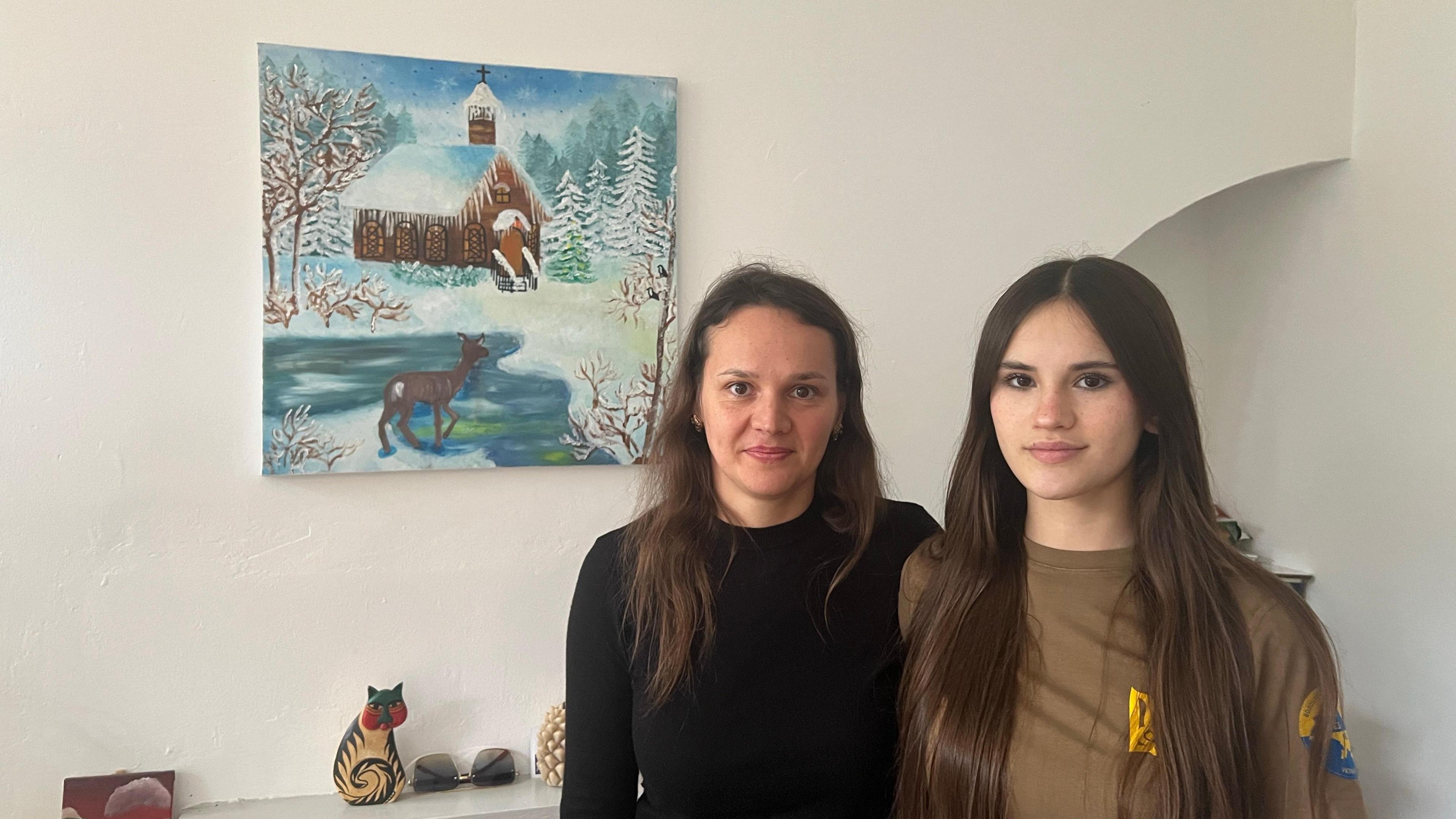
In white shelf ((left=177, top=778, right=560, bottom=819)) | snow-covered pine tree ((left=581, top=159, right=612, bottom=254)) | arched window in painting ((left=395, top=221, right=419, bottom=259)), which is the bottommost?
A: white shelf ((left=177, top=778, right=560, bottom=819))

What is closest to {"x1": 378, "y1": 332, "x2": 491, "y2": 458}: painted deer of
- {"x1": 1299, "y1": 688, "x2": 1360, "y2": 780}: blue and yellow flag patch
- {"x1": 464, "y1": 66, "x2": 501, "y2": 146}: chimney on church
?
{"x1": 464, "y1": 66, "x2": 501, "y2": 146}: chimney on church

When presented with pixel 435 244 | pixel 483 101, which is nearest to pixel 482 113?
pixel 483 101

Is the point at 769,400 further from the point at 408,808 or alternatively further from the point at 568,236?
the point at 408,808

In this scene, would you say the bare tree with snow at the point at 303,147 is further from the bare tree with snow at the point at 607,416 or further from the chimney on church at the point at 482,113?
the bare tree with snow at the point at 607,416

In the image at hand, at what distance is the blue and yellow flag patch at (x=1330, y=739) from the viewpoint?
115cm

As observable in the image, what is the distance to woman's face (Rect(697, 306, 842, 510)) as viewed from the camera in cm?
137

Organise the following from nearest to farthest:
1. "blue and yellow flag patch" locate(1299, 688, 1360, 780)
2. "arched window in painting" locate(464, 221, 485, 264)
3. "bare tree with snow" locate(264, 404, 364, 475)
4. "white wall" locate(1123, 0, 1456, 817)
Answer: "blue and yellow flag patch" locate(1299, 688, 1360, 780), "bare tree with snow" locate(264, 404, 364, 475), "arched window in painting" locate(464, 221, 485, 264), "white wall" locate(1123, 0, 1456, 817)

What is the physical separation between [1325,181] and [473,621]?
2.54 meters

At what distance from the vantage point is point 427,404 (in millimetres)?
2084

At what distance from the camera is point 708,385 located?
144cm

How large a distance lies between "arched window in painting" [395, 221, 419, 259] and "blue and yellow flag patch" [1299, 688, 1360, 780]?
5.84 feet

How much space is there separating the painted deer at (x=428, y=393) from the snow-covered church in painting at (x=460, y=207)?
0.16 metres

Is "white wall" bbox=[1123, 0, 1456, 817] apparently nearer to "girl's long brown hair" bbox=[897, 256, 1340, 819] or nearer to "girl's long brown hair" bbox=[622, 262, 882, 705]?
"girl's long brown hair" bbox=[897, 256, 1340, 819]

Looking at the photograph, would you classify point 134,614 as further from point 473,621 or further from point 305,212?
point 305,212
